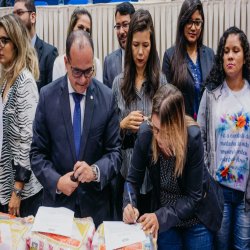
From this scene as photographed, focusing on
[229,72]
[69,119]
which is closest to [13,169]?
[69,119]

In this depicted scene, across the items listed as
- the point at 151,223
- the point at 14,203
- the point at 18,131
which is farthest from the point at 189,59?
the point at 14,203

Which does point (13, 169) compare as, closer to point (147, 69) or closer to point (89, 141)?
point (89, 141)

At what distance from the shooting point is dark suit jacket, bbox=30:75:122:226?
1.65m

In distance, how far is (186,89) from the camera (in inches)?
99.0

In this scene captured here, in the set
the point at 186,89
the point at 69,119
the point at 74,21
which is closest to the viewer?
the point at 69,119

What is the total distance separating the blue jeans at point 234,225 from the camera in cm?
195

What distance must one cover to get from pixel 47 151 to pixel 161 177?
0.57m

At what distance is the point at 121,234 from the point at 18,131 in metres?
0.92

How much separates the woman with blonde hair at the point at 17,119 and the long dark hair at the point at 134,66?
0.55 metres

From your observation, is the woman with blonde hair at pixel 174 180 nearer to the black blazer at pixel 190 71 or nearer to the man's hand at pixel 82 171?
the man's hand at pixel 82 171

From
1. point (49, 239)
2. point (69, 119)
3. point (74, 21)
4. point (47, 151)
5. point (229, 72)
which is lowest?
point (49, 239)

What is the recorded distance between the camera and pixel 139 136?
1.70m

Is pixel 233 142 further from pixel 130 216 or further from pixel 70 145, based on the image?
pixel 70 145

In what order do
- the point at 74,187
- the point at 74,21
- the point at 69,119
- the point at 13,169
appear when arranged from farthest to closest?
the point at 74,21
the point at 13,169
the point at 69,119
the point at 74,187
